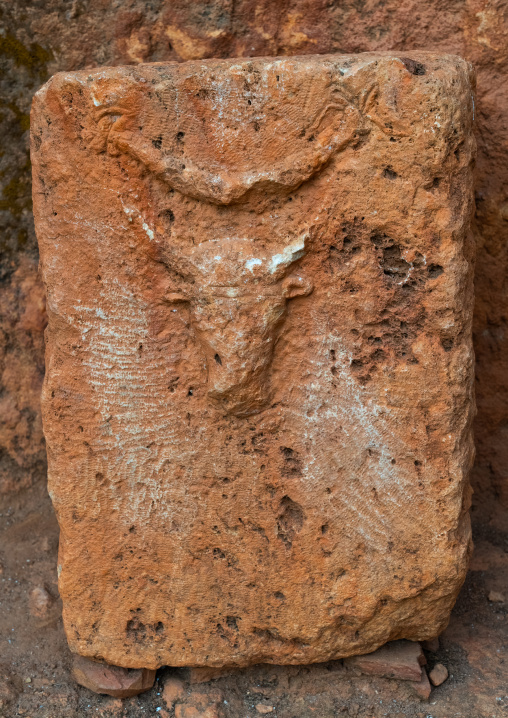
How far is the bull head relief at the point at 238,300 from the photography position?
82.6 inches

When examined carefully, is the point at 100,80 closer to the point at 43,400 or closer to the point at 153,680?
the point at 43,400

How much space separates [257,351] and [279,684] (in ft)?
3.74

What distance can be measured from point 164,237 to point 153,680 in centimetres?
142

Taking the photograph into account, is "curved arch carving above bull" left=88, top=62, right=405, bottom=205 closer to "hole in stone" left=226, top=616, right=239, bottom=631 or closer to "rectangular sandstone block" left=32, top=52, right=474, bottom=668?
"rectangular sandstone block" left=32, top=52, right=474, bottom=668

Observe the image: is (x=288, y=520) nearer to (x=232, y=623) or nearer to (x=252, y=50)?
(x=232, y=623)

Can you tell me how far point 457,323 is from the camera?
6.95 feet

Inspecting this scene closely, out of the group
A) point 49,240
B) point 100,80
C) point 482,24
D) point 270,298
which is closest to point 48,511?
point 49,240

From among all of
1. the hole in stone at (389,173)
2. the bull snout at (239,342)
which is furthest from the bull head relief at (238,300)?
the hole in stone at (389,173)

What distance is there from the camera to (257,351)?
214cm

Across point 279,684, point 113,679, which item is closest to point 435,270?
point 279,684

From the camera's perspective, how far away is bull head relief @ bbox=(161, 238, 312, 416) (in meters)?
2.10

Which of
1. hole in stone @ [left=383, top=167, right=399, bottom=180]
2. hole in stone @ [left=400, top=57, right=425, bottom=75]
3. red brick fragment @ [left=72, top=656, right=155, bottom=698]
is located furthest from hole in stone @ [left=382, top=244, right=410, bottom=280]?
red brick fragment @ [left=72, top=656, right=155, bottom=698]

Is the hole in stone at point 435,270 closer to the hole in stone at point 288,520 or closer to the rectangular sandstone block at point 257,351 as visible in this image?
the rectangular sandstone block at point 257,351

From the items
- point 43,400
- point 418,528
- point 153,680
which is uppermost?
point 43,400
